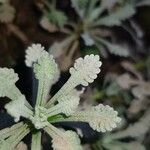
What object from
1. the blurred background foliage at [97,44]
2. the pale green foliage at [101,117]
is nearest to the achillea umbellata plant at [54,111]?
the pale green foliage at [101,117]

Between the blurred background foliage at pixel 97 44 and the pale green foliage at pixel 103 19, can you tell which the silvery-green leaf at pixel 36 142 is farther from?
the pale green foliage at pixel 103 19

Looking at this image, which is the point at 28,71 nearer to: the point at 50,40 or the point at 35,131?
the point at 50,40

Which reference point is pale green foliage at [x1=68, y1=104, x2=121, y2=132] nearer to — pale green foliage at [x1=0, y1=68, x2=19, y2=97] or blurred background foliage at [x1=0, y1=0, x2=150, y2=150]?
pale green foliage at [x1=0, y1=68, x2=19, y2=97]

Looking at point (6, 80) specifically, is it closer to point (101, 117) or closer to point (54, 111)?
point (54, 111)

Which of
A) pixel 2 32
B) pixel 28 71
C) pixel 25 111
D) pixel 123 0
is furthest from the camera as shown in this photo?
pixel 123 0

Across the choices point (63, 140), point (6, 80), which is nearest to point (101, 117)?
point (63, 140)

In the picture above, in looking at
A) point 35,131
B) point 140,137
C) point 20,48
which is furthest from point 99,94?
point 35,131

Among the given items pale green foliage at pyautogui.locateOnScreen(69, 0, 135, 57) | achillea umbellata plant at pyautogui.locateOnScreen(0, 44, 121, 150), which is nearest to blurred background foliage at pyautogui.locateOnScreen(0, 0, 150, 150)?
pale green foliage at pyautogui.locateOnScreen(69, 0, 135, 57)

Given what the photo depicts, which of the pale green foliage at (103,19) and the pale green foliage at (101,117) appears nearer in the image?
the pale green foliage at (101,117)
